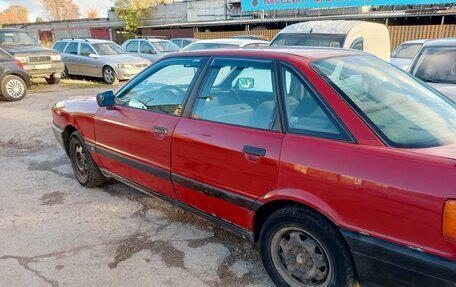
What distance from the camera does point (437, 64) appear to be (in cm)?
551

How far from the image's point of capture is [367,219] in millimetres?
1974

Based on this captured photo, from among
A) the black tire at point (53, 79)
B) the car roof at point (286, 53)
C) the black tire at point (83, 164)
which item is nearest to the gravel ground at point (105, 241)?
the black tire at point (83, 164)

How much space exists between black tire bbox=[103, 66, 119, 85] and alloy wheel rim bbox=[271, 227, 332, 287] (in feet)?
37.7

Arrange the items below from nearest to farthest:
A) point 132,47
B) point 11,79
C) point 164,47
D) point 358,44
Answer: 1. point 358,44
2. point 11,79
3. point 164,47
4. point 132,47

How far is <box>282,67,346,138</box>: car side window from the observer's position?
2.19 m

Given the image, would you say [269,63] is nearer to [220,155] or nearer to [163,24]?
[220,155]

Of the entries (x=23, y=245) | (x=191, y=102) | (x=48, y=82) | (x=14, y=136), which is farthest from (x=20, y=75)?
(x=191, y=102)

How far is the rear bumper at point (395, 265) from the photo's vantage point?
179 centimetres

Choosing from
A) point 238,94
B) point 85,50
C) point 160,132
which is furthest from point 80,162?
point 85,50

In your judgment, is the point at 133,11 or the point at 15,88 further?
the point at 133,11

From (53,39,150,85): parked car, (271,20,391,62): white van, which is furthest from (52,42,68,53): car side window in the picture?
(271,20,391,62): white van

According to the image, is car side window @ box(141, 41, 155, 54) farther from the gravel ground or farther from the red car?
the red car

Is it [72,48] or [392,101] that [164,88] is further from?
[72,48]

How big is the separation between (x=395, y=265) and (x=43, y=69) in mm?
12445
